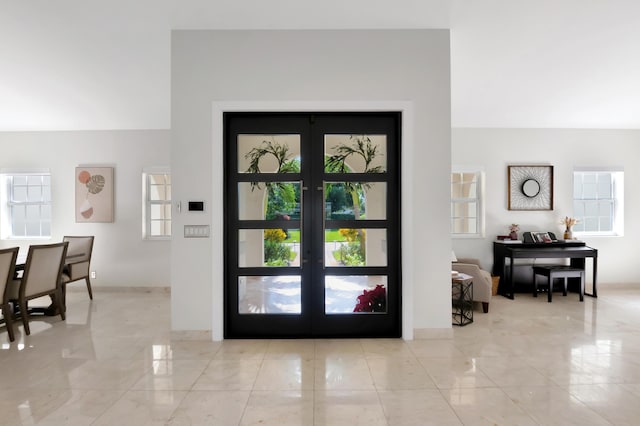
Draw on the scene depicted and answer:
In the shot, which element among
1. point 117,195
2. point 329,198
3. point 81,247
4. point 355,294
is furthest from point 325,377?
point 117,195

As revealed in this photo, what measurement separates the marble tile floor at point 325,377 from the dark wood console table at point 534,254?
1.40m

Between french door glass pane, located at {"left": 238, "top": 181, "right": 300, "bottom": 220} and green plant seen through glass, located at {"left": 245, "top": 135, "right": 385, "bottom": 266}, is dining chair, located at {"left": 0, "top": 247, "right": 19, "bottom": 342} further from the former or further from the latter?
green plant seen through glass, located at {"left": 245, "top": 135, "right": 385, "bottom": 266}

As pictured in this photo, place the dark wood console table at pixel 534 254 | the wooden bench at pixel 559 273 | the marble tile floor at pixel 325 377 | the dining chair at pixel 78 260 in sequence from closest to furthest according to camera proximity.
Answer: the marble tile floor at pixel 325 377, the dining chair at pixel 78 260, the wooden bench at pixel 559 273, the dark wood console table at pixel 534 254

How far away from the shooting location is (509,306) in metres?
5.12

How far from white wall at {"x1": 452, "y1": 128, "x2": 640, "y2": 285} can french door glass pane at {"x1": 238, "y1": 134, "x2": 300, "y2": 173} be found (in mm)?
3441

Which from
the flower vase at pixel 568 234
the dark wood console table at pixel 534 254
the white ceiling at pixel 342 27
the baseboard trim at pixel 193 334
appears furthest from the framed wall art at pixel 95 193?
the flower vase at pixel 568 234

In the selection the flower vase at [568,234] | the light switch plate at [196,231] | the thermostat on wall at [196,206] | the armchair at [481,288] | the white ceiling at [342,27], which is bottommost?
the armchair at [481,288]

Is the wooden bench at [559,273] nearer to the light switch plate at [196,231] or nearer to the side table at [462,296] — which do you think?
the side table at [462,296]

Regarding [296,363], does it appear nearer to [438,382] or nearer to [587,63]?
[438,382]

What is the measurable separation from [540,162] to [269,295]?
4964 millimetres

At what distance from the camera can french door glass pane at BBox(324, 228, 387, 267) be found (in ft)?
12.3

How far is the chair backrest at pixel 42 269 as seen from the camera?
4.03 meters

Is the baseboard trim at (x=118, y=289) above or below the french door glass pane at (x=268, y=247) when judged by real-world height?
below

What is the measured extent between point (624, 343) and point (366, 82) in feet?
11.2
